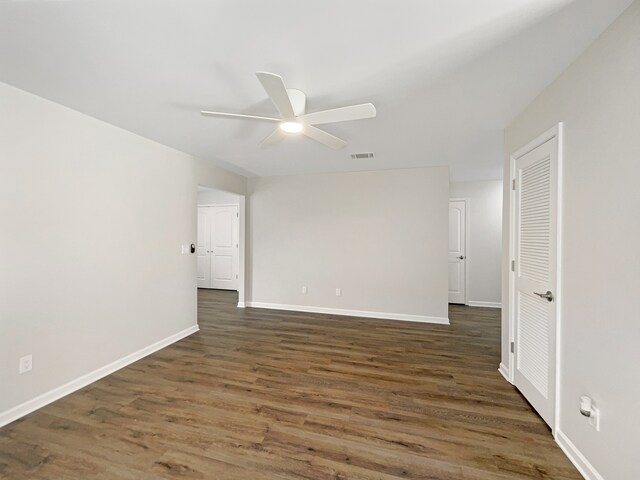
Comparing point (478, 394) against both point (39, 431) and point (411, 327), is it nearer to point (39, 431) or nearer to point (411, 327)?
point (411, 327)

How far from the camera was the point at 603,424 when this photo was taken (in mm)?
1437

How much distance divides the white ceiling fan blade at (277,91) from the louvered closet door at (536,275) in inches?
73.1

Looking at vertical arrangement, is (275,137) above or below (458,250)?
above

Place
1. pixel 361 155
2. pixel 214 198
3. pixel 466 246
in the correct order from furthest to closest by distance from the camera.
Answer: pixel 214 198 → pixel 466 246 → pixel 361 155

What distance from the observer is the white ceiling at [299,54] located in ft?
4.38

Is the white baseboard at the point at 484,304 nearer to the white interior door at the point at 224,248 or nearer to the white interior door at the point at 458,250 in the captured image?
the white interior door at the point at 458,250

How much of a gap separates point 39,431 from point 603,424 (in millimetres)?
3482

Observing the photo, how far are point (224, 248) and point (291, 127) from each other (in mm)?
5452

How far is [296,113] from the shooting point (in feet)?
7.16

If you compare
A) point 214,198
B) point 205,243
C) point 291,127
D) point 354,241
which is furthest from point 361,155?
point 205,243

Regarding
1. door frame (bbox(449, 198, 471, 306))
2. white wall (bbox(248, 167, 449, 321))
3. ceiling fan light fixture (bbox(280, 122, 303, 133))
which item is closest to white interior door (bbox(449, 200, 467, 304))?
door frame (bbox(449, 198, 471, 306))

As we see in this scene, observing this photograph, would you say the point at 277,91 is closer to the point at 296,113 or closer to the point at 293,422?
the point at 296,113

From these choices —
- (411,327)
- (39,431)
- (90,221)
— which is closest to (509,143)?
(411,327)

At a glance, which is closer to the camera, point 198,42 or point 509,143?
point 198,42
